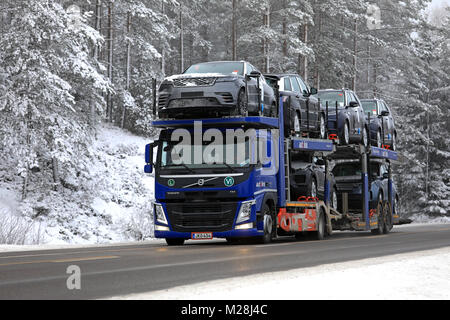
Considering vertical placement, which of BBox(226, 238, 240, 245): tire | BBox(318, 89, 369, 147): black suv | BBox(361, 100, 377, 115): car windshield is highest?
BBox(361, 100, 377, 115): car windshield

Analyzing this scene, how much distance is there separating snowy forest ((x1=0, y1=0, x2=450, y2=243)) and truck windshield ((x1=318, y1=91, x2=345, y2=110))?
861cm

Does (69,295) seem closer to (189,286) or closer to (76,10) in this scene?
(189,286)

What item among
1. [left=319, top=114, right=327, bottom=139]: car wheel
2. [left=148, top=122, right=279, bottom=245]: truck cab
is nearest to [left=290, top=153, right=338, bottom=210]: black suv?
[left=319, top=114, right=327, bottom=139]: car wheel

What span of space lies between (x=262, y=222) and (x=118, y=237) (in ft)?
34.8

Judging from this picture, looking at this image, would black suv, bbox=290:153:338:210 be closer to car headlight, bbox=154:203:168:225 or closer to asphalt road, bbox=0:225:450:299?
asphalt road, bbox=0:225:450:299

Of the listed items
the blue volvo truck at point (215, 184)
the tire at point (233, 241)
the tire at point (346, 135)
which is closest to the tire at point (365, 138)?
the tire at point (346, 135)

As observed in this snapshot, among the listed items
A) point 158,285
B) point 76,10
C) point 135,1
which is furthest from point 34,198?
point 158,285

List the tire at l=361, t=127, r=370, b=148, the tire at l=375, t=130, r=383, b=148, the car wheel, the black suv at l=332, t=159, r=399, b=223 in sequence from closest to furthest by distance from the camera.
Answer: the car wheel, the tire at l=361, t=127, r=370, b=148, the black suv at l=332, t=159, r=399, b=223, the tire at l=375, t=130, r=383, b=148

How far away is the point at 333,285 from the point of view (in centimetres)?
948

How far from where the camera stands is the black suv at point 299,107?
20.2 metres

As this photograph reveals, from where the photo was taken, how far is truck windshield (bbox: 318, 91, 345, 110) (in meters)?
24.1

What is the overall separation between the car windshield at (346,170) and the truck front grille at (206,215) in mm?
9706

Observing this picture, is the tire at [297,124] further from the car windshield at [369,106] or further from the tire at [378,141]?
the car windshield at [369,106]

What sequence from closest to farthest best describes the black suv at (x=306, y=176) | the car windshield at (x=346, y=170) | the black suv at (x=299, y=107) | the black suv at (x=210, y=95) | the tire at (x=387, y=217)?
1. the black suv at (x=210, y=95)
2. the black suv at (x=299, y=107)
3. the black suv at (x=306, y=176)
4. the car windshield at (x=346, y=170)
5. the tire at (x=387, y=217)
